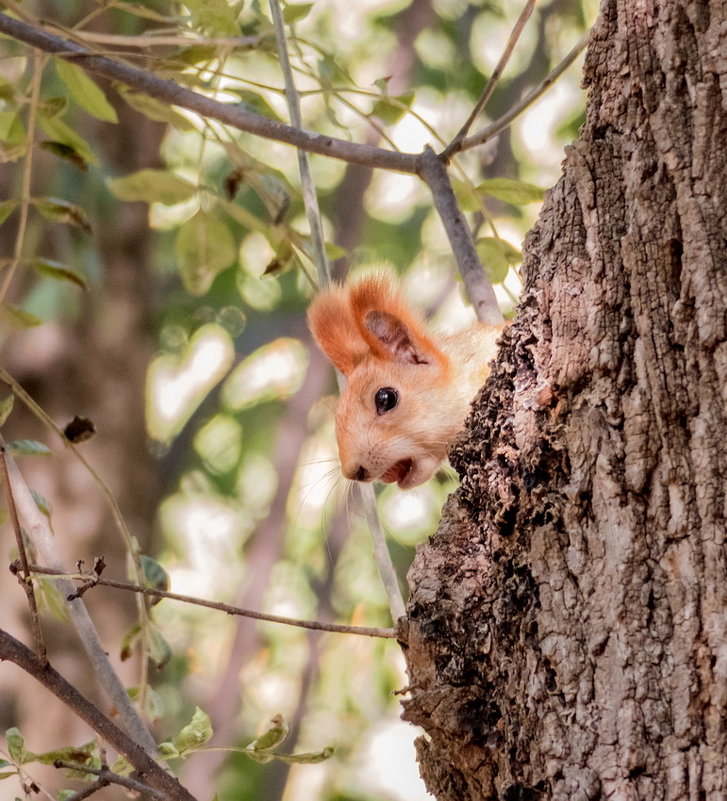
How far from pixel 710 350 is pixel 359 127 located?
3.29m

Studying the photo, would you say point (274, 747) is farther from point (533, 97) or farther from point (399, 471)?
point (533, 97)

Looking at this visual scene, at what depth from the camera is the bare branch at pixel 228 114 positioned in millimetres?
1402

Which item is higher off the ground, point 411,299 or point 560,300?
point 411,299

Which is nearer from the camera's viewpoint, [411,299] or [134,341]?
[411,299]

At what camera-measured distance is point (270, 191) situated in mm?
1536

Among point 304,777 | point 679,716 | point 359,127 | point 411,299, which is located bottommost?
point 679,716

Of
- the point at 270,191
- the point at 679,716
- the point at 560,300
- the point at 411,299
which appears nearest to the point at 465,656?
the point at 679,716

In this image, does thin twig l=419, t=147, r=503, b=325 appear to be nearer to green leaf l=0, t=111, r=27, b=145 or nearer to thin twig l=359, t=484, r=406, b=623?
thin twig l=359, t=484, r=406, b=623

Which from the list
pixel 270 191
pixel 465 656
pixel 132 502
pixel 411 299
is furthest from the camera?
pixel 132 502

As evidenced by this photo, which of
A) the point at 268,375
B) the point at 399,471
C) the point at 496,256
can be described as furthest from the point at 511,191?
the point at 268,375

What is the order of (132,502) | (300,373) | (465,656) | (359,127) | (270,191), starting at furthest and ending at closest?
(300,373) < (359,127) < (132,502) < (270,191) < (465,656)

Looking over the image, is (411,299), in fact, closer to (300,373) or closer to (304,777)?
(300,373)

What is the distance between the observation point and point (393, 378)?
181cm

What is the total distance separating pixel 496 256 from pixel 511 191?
0.43 ft
